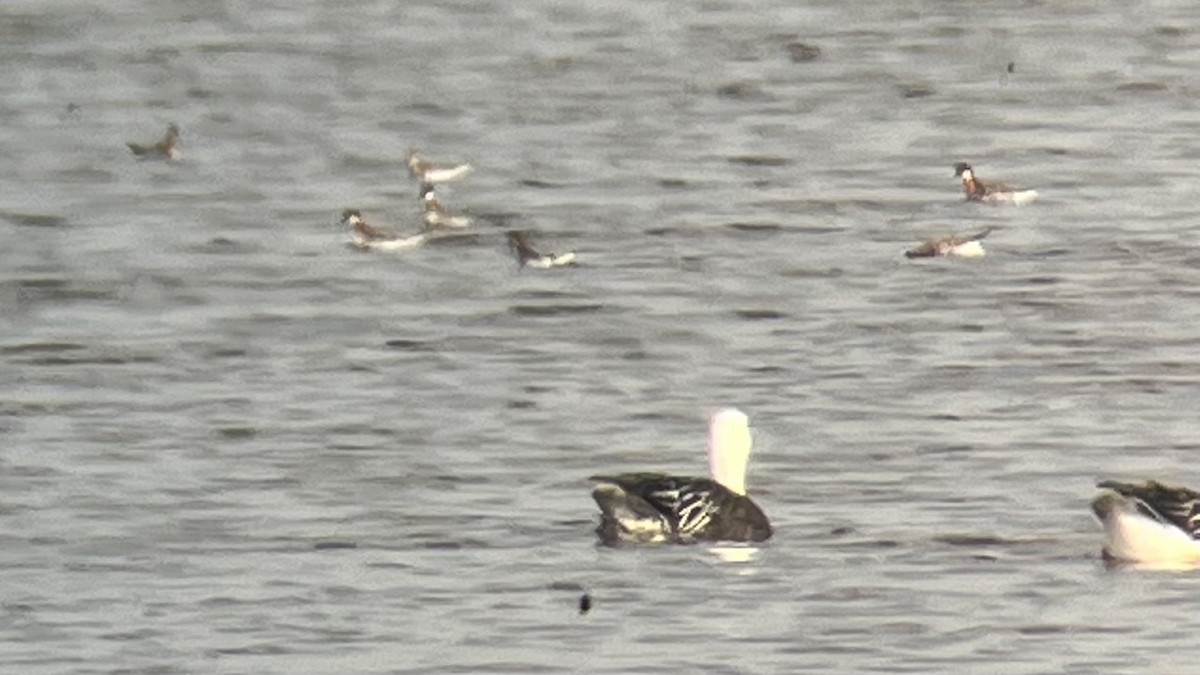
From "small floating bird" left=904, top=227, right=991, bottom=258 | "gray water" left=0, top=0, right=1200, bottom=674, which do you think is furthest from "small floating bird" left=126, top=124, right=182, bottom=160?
"small floating bird" left=904, top=227, right=991, bottom=258

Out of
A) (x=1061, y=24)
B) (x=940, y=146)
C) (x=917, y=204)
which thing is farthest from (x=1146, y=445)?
(x=1061, y=24)

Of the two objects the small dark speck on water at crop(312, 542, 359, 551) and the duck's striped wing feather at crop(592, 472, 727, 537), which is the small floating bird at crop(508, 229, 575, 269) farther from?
the small dark speck on water at crop(312, 542, 359, 551)

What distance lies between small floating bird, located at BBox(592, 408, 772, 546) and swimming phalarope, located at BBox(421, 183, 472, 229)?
8282 millimetres

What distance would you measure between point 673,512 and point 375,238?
7993 mm

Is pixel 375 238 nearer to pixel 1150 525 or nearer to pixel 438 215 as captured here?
pixel 438 215

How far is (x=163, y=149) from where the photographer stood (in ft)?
91.6

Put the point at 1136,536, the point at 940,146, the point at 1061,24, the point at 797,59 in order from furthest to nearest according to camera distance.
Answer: the point at 1061,24, the point at 797,59, the point at 940,146, the point at 1136,536

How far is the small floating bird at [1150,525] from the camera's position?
15.8 metres

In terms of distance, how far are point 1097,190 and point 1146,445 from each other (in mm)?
7838

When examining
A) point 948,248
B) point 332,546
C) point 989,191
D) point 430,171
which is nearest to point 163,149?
point 430,171

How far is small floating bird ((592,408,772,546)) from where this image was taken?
1636 cm

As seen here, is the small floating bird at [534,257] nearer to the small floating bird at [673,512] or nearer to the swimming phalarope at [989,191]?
the swimming phalarope at [989,191]

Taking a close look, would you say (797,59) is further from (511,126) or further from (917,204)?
(917,204)

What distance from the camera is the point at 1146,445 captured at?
1814cm
